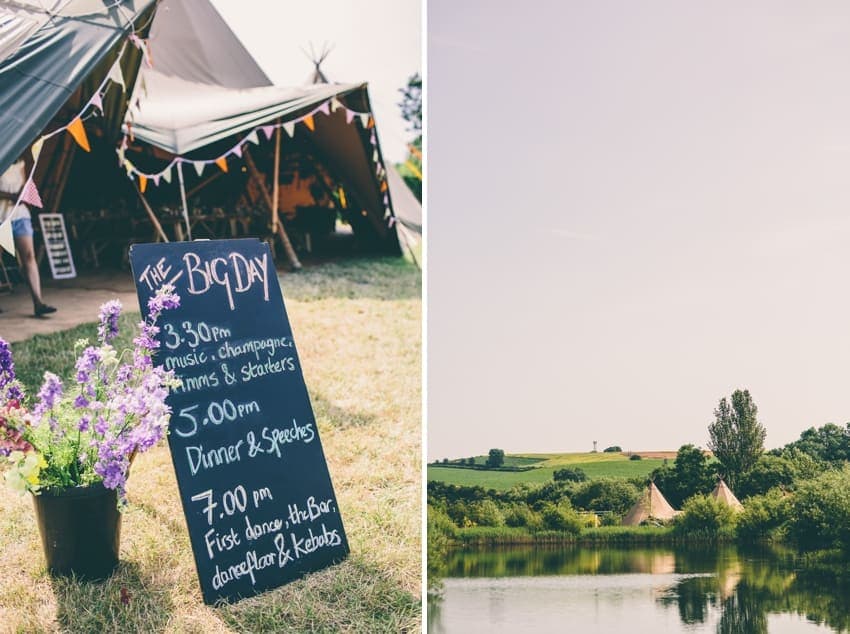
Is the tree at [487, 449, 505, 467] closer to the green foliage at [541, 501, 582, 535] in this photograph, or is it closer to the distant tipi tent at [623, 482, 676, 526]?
the green foliage at [541, 501, 582, 535]

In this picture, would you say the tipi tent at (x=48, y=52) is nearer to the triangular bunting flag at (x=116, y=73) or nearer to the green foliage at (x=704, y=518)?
the triangular bunting flag at (x=116, y=73)

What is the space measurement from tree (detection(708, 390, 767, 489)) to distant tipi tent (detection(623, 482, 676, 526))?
0.59 feet

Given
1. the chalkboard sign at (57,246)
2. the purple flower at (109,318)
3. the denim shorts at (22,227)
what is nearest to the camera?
the purple flower at (109,318)

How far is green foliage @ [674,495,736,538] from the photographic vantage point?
221 centimetres

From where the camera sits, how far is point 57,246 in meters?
6.02

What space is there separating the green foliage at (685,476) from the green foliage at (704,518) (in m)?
0.02

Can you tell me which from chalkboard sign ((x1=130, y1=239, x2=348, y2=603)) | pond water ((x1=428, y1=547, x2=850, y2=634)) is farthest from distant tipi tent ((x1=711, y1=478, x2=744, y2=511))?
chalkboard sign ((x1=130, y1=239, x2=348, y2=603))

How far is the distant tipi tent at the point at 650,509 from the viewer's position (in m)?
2.24

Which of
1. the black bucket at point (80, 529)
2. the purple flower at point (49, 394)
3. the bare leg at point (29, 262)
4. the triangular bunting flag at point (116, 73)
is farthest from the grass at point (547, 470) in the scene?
the bare leg at point (29, 262)

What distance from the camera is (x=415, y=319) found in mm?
5023

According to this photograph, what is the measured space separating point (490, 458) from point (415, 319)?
2770mm

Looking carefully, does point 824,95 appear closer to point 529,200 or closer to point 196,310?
point 529,200

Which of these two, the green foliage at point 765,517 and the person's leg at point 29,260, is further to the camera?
the person's leg at point 29,260

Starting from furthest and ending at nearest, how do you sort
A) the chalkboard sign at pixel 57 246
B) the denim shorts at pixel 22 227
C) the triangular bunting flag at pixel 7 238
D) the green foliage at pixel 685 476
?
the chalkboard sign at pixel 57 246 < the denim shorts at pixel 22 227 < the triangular bunting flag at pixel 7 238 < the green foliage at pixel 685 476
